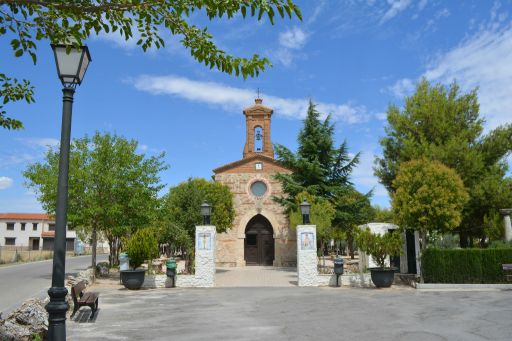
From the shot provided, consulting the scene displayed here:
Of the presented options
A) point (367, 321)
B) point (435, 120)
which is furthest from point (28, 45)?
point (435, 120)

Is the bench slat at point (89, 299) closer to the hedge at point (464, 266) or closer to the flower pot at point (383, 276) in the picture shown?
the flower pot at point (383, 276)

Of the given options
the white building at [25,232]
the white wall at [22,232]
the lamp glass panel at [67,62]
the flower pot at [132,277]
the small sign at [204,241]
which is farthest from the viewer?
the white building at [25,232]

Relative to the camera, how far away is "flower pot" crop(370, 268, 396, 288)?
1492 cm

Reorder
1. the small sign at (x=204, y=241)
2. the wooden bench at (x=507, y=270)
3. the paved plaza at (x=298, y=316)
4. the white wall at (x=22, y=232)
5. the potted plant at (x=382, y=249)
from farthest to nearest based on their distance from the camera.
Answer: the white wall at (x=22, y=232) → the small sign at (x=204, y=241) → the potted plant at (x=382, y=249) → the wooden bench at (x=507, y=270) → the paved plaza at (x=298, y=316)

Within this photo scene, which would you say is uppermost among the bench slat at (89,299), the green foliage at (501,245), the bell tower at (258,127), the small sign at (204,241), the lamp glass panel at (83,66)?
the bell tower at (258,127)

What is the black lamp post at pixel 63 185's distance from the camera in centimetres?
447

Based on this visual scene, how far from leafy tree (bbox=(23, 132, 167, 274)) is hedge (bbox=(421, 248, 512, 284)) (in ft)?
37.7

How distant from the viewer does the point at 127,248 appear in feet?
51.4

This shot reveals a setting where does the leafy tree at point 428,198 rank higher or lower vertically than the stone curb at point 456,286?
higher

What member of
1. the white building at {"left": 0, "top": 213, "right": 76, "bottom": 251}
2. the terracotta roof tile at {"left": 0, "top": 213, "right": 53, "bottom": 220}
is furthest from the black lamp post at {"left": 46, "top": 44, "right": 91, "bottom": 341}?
the terracotta roof tile at {"left": 0, "top": 213, "right": 53, "bottom": 220}

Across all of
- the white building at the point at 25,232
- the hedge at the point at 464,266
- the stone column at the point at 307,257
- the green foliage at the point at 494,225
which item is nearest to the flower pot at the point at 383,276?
the hedge at the point at 464,266

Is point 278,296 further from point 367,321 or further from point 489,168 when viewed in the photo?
point 489,168

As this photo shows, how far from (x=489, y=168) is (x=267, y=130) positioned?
1431cm

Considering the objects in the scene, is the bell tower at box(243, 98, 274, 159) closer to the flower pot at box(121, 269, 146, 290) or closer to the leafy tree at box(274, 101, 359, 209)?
the leafy tree at box(274, 101, 359, 209)
